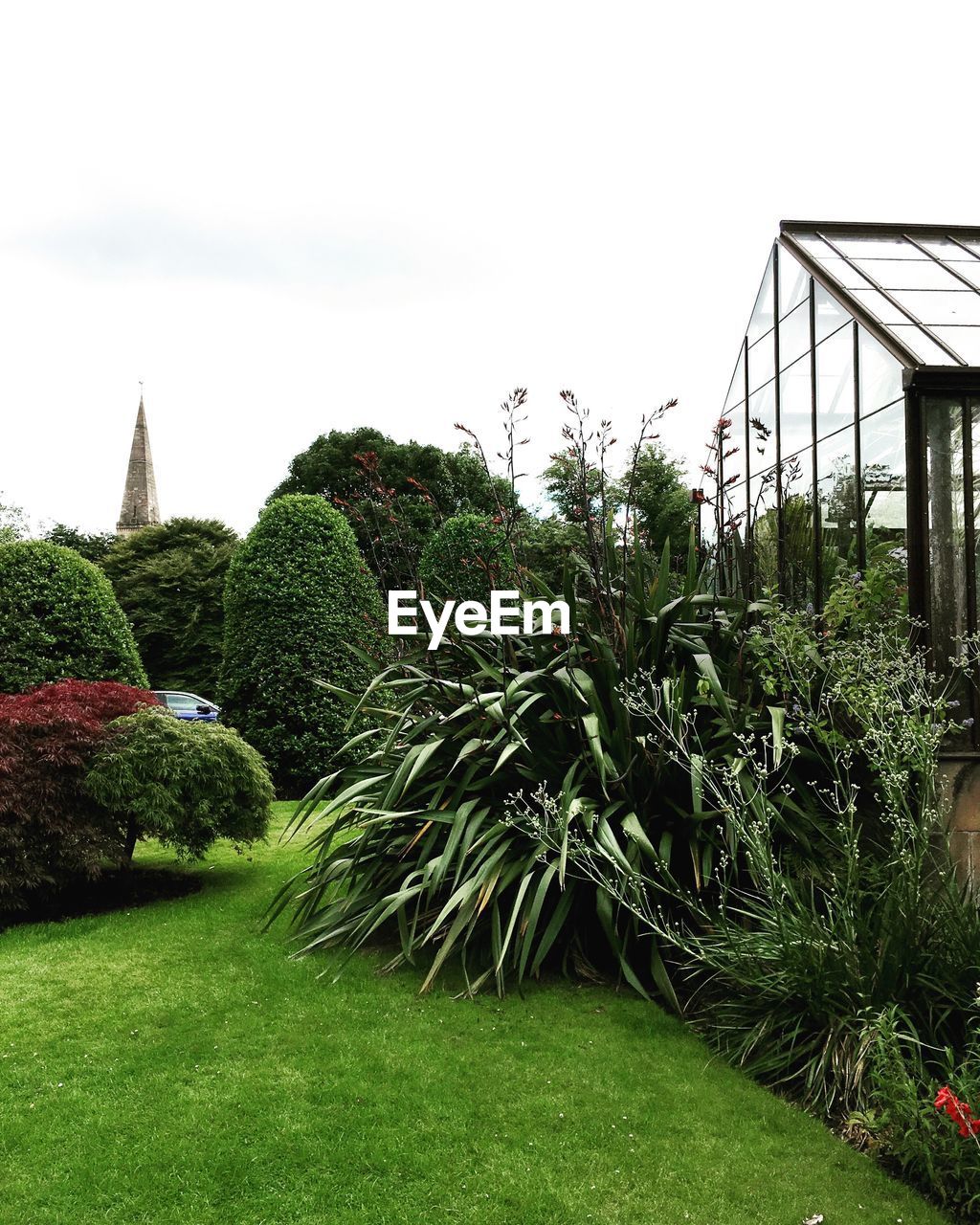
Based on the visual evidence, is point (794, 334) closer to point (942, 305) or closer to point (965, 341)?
point (942, 305)

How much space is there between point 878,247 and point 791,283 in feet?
2.52

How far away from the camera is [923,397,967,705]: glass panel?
441 cm

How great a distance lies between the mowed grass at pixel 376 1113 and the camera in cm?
230

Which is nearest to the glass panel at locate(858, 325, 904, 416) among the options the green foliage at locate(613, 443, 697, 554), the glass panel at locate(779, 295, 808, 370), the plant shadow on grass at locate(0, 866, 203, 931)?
the glass panel at locate(779, 295, 808, 370)

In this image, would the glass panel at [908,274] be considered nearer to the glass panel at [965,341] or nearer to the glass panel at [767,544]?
the glass panel at [965,341]

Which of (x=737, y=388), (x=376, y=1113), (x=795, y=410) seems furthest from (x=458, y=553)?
(x=376, y=1113)

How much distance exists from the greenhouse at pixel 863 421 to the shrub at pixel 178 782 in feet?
10.4

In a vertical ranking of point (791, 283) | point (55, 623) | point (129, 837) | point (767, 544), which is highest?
point (791, 283)

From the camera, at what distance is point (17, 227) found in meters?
9.67

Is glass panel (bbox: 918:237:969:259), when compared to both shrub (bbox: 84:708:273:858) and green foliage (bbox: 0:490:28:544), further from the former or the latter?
green foliage (bbox: 0:490:28:544)

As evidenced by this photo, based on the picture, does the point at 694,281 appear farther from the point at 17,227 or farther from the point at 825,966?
the point at 825,966

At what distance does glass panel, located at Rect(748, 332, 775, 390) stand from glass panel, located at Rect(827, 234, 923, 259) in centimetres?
82

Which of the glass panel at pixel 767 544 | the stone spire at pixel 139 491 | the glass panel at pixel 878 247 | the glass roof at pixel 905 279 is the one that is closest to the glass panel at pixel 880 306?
the glass roof at pixel 905 279

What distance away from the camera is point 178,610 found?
20625 mm
